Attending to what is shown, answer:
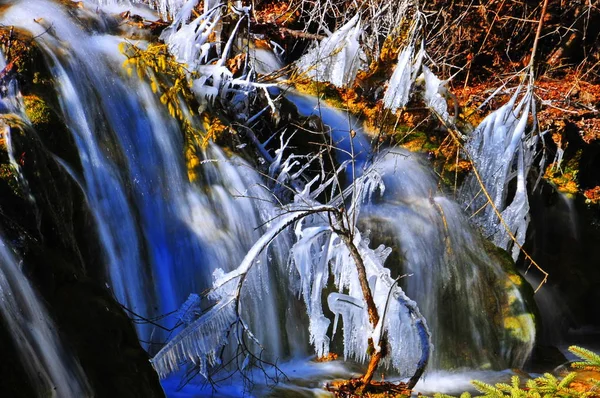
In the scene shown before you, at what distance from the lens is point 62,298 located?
10.9 feet

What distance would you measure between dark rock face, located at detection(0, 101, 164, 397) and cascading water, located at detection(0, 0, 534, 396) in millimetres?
952

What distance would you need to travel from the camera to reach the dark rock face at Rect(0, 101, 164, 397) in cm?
319

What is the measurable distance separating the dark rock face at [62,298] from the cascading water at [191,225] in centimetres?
95

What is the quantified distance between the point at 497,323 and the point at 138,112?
3.36 metres

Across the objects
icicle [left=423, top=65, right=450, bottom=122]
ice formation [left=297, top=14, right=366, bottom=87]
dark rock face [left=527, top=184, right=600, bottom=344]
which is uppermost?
ice formation [left=297, top=14, right=366, bottom=87]

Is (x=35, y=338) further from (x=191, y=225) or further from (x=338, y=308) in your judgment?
(x=191, y=225)

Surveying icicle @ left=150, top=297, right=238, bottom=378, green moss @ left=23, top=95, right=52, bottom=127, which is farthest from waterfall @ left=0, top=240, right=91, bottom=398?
green moss @ left=23, top=95, right=52, bottom=127

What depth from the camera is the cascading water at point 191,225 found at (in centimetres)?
509

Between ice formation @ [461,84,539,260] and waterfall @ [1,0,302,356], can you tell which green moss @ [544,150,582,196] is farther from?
waterfall @ [1,0,302,356]

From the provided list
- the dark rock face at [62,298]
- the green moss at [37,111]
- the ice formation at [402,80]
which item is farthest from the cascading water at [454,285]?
the dark rock face at [62,298]

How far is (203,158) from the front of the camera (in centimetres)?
585

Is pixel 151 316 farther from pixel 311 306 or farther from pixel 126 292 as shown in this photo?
pixel 311 306

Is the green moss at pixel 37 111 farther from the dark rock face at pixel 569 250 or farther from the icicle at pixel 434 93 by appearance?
the dark rock face at pixel 569 250

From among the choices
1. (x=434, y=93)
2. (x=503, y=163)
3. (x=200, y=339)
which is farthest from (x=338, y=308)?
(x=434, y=93)
